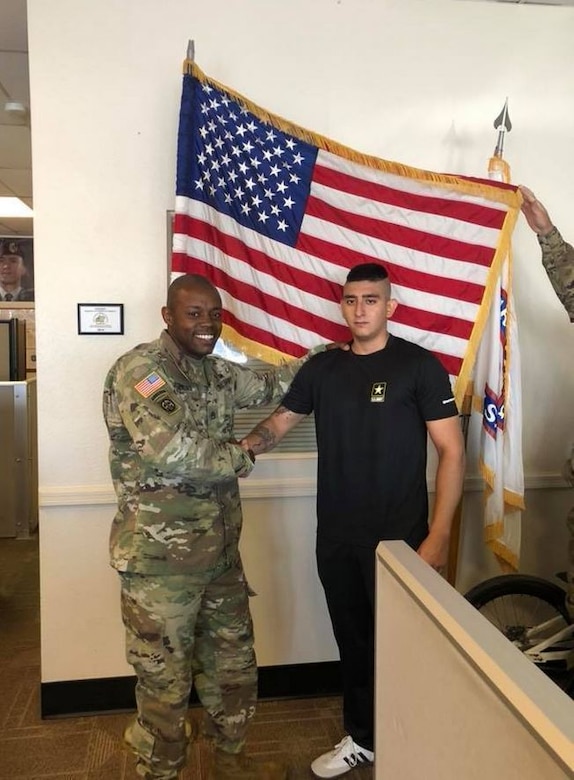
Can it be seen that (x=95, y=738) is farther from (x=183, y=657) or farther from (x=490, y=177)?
(x=490, y=177)

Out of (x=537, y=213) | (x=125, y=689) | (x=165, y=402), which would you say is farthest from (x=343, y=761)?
(x=537, y=213)

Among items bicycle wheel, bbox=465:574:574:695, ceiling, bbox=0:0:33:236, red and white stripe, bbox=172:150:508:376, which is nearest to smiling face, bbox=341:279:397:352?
red and white stripe, bbox=172:150:508:376

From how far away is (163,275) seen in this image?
7.71ft

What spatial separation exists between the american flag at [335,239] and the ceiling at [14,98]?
0.99 m

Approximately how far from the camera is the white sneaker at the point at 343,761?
6.89ft

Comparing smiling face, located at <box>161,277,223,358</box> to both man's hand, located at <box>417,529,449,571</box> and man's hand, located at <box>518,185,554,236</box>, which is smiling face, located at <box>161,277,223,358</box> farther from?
man's hand, located at <box>518,185,554,236</box>

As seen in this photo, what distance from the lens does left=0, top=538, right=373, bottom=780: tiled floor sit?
2.15 m

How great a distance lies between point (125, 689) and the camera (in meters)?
2.48

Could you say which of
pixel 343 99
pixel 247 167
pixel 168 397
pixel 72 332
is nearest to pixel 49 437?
pixel 72 332

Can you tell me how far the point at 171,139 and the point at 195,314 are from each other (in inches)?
36.0

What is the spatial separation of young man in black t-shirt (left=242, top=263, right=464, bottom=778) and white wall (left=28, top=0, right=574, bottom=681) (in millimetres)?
515

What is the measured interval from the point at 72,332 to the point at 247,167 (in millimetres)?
873

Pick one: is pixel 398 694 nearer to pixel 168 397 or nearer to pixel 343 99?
pixel 168 397

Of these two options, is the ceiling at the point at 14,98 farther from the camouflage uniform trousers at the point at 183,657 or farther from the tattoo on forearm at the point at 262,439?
the camouflage uniform trousers at the point at 183,657
